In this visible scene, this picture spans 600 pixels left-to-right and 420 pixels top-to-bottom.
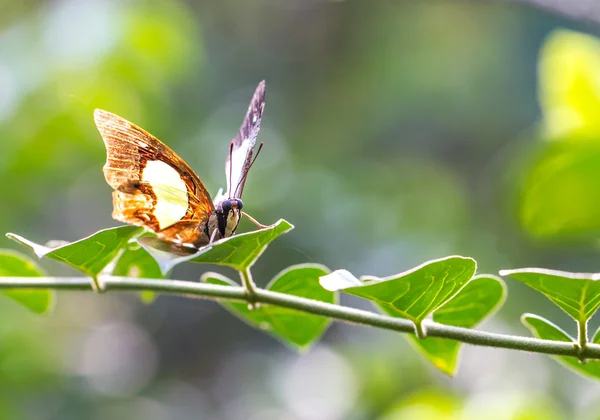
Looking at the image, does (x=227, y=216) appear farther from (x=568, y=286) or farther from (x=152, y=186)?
(x=568, y=286)

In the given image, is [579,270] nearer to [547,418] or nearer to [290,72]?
[547,418]

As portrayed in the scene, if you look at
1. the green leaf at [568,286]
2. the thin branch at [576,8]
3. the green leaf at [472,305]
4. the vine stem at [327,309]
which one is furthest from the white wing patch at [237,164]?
the thin branch at [576,8]

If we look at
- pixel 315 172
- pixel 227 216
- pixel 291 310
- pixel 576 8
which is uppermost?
pixel 576 8

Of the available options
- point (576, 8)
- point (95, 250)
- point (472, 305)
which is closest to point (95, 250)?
point (95, 250)

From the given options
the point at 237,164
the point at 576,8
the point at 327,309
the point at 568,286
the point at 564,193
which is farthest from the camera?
the point at 576,8

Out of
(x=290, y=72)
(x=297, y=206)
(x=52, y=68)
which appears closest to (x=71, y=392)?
(x=297, y=206)

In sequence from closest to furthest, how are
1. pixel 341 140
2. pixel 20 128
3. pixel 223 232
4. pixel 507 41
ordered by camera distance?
pixel 223 232, pixel 20 128, pixel 341 140, pixel 507 41
